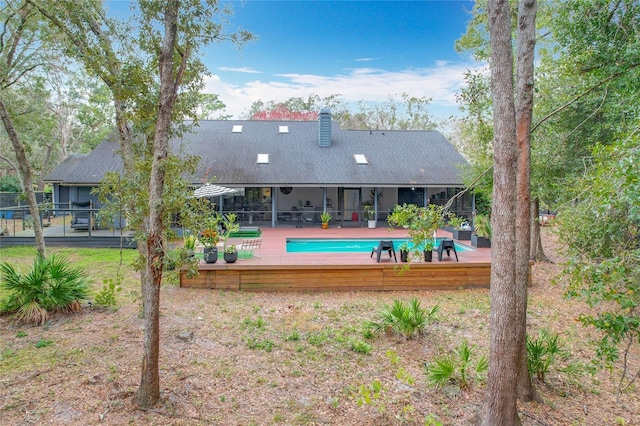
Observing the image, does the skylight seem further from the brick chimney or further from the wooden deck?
the wooden deck

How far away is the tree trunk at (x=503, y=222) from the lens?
4.02 metres

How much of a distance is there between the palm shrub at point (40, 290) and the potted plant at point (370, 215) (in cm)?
1349

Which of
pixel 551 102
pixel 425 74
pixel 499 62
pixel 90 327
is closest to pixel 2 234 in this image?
pixel 90 327

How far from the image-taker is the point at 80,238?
47.2ft

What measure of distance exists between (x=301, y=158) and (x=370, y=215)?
447cm

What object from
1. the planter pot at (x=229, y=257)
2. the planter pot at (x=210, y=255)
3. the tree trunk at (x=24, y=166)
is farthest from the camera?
the planter pot at (x=229, y=257)

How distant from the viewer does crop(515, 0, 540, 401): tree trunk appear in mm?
4766

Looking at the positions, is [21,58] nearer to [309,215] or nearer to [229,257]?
[229,257]

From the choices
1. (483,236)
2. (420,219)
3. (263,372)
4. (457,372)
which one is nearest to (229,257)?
(263,372)

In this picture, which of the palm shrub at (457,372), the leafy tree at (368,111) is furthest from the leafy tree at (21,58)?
the leafy tree at (368,111)

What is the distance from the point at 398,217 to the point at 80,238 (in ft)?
43.6

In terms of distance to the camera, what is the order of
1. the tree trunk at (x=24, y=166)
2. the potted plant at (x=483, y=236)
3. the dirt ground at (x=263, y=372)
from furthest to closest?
the potted plant at (x=483, y=236) < the tree trunk at (x=24, y=166) < the dirt ground at (x=263, y=372)

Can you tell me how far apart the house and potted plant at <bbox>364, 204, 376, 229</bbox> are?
41 centimetres

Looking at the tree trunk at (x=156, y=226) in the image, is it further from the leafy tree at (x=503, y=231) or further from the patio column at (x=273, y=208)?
the patio column at (x=273, y=208)
